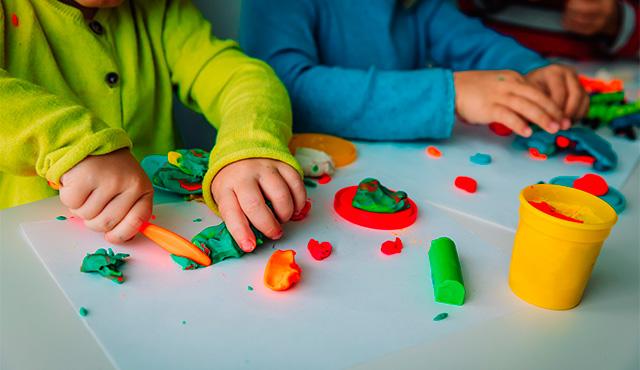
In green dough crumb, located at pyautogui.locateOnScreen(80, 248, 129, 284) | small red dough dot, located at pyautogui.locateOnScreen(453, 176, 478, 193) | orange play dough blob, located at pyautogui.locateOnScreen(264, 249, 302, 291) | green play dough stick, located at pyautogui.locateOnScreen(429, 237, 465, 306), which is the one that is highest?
green play dough stick, located at pyautogui.locateOnScreen(429, 237, 465, 306)

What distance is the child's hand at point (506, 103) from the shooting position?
72 centimetres

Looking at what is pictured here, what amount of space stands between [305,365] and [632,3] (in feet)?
4.63

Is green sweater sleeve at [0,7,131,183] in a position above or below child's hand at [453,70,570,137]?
above

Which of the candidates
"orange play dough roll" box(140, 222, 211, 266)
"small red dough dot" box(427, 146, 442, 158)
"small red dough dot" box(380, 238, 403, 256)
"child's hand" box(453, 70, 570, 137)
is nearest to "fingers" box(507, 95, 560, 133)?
"child's hand" box(453, 70, 570, 137)

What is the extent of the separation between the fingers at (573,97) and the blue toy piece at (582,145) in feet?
0.14

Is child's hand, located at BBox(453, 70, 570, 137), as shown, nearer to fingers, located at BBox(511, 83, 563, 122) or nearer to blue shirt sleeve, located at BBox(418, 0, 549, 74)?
fingers, located at BBox(511, 83, 563, 122)

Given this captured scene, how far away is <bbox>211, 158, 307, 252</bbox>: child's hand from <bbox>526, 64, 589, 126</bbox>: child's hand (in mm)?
443

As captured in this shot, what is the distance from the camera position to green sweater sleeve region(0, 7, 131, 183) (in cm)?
46

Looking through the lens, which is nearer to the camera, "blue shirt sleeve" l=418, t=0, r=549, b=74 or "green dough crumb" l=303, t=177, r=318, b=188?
"green dough crumb" l=303, t=177, r=318, b=188

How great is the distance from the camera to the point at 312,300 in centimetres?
43

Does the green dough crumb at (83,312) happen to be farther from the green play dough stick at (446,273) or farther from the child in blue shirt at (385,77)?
the child in blue shirt at (385,77)

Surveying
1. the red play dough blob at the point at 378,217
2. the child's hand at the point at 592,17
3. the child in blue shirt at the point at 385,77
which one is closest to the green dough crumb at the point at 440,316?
the red play dough blob at the point at 378,217

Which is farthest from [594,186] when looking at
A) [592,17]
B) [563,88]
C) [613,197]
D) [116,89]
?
[592,17]

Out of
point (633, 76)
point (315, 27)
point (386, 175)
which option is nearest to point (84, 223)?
point (386, 175)
